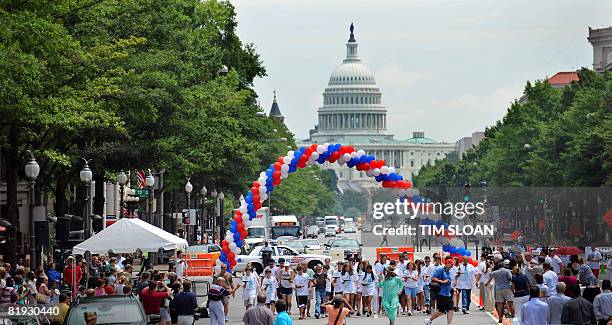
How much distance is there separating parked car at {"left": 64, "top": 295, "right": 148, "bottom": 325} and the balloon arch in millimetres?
23268

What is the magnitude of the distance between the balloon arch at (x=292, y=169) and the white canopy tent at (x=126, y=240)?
11077mm

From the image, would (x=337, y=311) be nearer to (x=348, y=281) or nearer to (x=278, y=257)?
(x=348, y=281)

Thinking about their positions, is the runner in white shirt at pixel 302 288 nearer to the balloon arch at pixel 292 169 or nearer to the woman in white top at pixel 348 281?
the woman in white top at pixel 348 281

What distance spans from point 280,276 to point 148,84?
11090 mm

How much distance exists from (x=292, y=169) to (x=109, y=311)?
28902 mm

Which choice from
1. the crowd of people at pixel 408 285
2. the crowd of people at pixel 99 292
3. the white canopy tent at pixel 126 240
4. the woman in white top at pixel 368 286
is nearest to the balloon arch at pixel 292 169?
the crowd of people at pixel 408 285

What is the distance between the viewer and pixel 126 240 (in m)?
39.2

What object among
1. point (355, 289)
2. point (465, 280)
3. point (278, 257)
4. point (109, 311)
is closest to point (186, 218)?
point (278, 257)

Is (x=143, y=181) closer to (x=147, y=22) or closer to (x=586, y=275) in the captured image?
(x=147, y=22)

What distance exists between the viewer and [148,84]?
51.1 meters

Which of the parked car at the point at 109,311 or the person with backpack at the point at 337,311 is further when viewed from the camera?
the person with backpack at the point at 337,311

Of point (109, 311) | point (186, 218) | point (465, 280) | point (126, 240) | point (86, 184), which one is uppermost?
point (86, 184)

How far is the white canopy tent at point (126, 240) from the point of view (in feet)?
127

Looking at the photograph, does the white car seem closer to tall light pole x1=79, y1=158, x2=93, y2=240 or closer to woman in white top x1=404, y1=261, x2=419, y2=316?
tall light pole x1=79, y1=158, x2=93, y2=240
